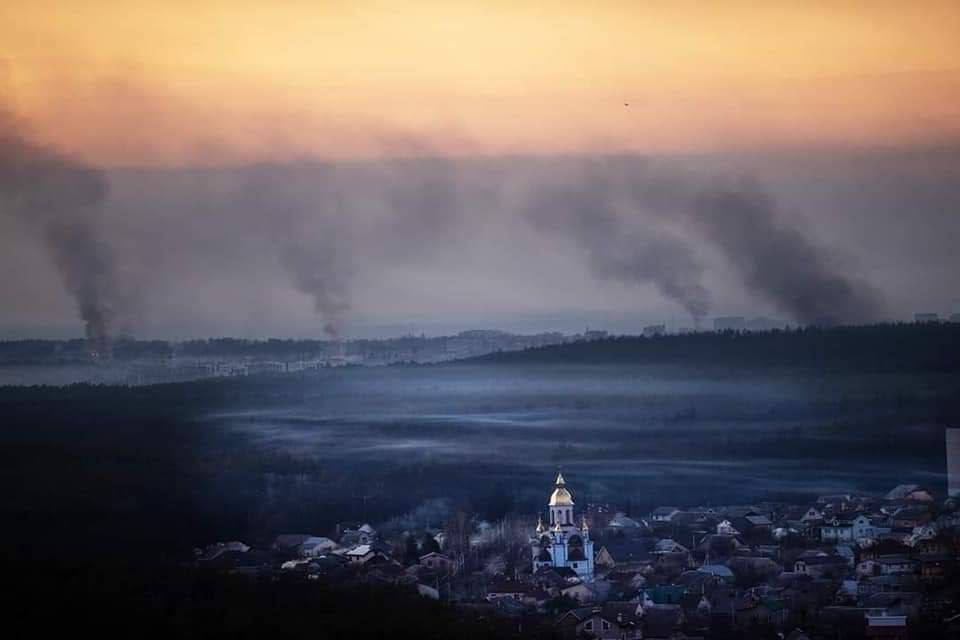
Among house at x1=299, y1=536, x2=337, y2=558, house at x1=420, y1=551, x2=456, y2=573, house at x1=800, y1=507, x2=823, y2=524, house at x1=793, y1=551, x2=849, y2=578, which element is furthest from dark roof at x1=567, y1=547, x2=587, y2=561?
house at x1=800, y1=507, x2=823, y2=524

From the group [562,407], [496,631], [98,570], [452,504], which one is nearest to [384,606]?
[496,631]

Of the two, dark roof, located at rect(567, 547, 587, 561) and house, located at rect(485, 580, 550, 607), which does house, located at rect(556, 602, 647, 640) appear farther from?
dark roof, located at rect(567, 547, 587, 561)

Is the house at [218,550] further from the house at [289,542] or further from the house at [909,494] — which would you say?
the house at [909,494]

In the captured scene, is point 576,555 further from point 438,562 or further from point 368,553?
point 368,553

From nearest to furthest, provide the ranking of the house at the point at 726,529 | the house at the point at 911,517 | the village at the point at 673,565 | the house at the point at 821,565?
the village at the point at 673,565, the house at the point at 821,565, the house at the point at 911,517, the house at the point at 726,529

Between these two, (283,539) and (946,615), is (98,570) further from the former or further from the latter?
(946,615)

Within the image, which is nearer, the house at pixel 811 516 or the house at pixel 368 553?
the house at pixel 368 553

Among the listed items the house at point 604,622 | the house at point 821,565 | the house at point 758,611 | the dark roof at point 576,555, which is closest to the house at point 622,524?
the dark roof at point 576,555
